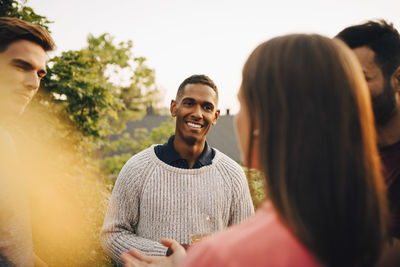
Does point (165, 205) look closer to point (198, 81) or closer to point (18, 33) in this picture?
point (198, 81)

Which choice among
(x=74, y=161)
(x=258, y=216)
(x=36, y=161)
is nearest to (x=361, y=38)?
(x=258, y=216)

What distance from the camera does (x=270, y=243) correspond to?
2.81 ft

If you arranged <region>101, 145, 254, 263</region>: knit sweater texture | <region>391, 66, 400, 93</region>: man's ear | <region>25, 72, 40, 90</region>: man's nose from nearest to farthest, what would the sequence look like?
<region>391, 66, 400, 93</region>: man's ear < <region>25, 72, 40, 90</region>: man's nose < <region>101, 145, 254, 263</region>: knit sweater texture

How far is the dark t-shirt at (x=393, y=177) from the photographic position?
157 centimetres

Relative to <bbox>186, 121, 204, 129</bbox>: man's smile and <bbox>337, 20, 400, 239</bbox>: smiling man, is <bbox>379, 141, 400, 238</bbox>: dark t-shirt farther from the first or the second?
<bbox>186, 121, 204, 129</bbox>: man's smile

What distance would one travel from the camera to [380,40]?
206 centimetres

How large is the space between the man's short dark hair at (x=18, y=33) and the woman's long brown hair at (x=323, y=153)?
205cm

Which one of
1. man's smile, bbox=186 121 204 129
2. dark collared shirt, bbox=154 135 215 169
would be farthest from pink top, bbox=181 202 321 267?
man's smile, bbox=186 121 204 129

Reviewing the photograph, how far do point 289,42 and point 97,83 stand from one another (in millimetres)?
8608

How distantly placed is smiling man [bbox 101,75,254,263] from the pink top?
5.08 feet

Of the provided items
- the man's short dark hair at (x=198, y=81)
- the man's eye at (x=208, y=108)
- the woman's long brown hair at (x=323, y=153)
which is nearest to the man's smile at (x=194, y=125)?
the man's eye at (x=208, y=108)

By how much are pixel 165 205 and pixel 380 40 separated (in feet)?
7.42

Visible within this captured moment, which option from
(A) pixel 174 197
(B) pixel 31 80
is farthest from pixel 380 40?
(B) pixel 31 80

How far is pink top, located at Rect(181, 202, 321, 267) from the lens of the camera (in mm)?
831
